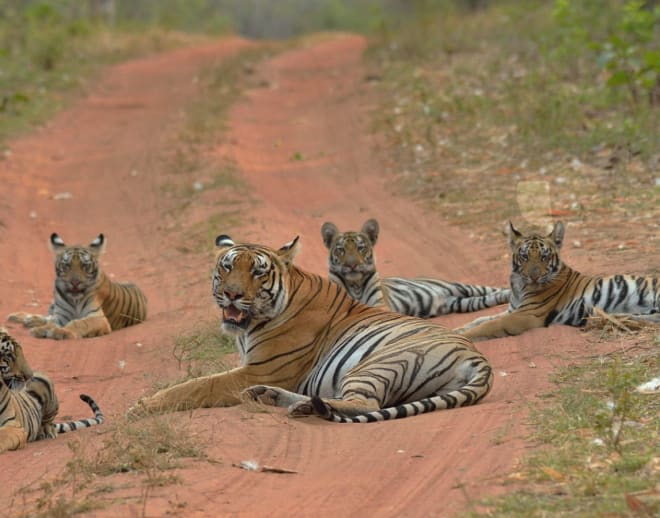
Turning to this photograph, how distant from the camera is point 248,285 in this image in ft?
24.0

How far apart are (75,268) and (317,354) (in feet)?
13.3

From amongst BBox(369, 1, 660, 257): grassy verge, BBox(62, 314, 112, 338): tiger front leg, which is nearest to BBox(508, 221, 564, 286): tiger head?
BBox(369, 1, 660, 257): grassy verge

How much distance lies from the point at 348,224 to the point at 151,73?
45.5 ft

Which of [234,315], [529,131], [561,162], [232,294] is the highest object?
[529,131]

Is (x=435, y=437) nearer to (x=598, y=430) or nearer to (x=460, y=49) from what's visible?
(x=598, y=430)

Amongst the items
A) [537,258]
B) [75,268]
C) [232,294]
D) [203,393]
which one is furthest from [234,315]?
[75,268]

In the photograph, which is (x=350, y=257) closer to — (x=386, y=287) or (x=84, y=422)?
(x=386, y=287)

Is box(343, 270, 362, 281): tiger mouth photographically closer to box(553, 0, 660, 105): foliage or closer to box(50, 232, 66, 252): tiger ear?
box(50, 232, 66, 252): tiger ear

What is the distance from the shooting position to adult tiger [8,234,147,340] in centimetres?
1084

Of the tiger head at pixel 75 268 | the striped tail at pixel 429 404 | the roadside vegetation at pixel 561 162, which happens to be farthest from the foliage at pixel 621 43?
the striped tail at pixel 429 404

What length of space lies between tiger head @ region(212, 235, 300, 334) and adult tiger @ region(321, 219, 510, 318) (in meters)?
2.37

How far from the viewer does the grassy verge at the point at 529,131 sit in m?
13.1

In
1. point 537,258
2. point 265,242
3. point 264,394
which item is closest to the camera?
point 264,394

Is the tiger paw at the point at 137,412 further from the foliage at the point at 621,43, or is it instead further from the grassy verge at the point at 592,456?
the foliage at the point at 621,43
